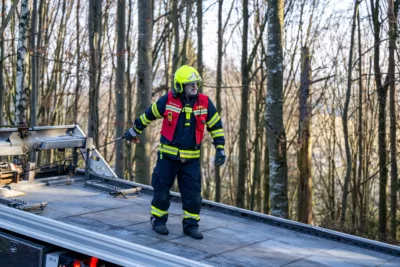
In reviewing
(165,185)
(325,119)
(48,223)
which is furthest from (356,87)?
(48,223)

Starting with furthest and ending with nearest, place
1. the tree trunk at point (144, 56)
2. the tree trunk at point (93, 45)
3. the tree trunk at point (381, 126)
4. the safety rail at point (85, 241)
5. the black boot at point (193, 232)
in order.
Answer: the tree trunk at point (93, 45), the tree trunk at point (381, 126), the tree trunk at point (144, 56), the black boot at point (193, 232), the safety rail at point (85, 241)

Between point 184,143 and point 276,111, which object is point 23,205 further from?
point 276,111

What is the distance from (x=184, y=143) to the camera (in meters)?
5.39

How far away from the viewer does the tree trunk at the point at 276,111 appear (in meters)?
8.62

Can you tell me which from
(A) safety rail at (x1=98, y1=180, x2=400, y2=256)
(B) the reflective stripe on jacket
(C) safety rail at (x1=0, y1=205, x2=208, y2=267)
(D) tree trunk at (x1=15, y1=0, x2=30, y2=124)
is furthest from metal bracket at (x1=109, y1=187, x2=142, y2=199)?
(D) tree trunk at (x1=15, y1=0, x2=30, y2=124)

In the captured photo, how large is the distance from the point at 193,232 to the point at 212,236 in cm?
24

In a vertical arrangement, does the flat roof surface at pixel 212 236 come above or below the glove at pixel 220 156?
below

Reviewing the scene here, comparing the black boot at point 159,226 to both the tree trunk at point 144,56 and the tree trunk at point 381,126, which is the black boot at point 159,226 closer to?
the tree trunk at point 144,56

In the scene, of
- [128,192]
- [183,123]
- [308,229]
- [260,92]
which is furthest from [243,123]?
[183,123]

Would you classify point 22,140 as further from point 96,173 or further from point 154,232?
point 154,232

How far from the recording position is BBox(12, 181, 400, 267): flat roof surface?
473cm

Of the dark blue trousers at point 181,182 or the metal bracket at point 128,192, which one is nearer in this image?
the dark blue trousers at point 181,182

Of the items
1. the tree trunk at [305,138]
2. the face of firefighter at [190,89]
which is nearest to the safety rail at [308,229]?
the face of firefighter at [190,89]

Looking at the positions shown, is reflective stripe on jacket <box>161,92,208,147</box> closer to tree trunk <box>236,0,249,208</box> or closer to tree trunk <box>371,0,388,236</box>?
tree trunk <box>371,0,388,236</box>
